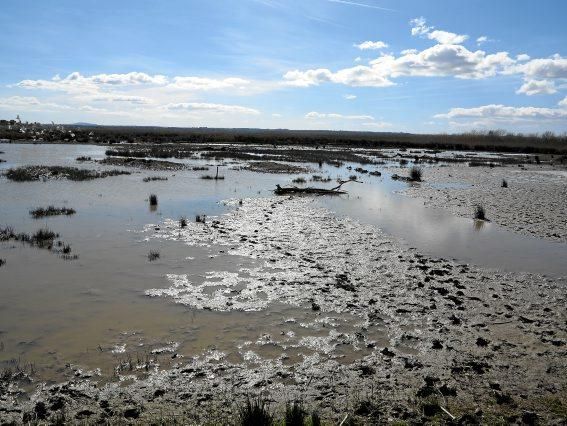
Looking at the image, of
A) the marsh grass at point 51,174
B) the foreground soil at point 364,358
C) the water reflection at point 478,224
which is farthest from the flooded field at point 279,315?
the marsh grass at point 51,174

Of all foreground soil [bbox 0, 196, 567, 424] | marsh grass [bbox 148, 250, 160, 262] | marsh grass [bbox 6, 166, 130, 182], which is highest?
marsh grass [bbox 6, 166, 130, 182]

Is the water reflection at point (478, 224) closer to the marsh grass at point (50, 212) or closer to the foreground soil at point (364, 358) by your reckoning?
the foreground soil at point (364, 358)

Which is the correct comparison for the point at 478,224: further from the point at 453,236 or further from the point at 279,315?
the point at 279,315

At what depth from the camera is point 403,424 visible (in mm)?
5539

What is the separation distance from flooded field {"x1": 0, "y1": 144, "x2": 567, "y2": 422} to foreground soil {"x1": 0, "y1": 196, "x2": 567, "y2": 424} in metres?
0.03

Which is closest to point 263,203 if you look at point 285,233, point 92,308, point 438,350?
point 285,233

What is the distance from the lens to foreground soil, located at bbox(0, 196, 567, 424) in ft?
19.4

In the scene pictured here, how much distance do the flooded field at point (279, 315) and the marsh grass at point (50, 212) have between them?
1.40 feet

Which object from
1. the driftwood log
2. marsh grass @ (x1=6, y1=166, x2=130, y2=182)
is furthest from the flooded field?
marsh grass @ (x1=6, y1=166, x2=130, y2=182)

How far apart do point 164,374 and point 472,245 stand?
12414 millimetres

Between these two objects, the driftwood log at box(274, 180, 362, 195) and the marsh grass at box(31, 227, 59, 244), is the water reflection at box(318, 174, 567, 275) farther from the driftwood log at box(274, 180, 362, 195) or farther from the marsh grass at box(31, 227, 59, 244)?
the marsh grass at box(31, 227, 59, 244)

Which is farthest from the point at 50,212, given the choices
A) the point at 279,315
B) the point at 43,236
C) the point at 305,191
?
the point at 305,191

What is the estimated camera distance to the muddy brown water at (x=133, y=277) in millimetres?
7512

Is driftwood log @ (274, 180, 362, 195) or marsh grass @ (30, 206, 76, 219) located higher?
driftwood log @ (274, 180, 362, 195)
